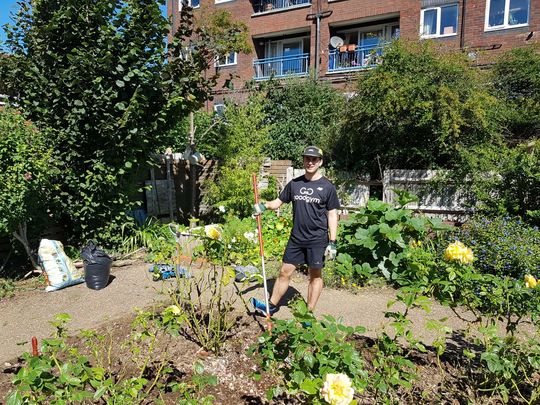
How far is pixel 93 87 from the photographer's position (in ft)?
17.9

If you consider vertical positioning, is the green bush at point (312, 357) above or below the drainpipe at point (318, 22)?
below

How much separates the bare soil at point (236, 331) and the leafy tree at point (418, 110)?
14.2 feet

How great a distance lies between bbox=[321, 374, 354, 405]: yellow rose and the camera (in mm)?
1517

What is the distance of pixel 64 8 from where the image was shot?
5.39m

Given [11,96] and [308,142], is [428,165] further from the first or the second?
[11,96]

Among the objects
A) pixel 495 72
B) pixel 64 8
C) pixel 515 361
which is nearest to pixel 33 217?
pixel 64 8

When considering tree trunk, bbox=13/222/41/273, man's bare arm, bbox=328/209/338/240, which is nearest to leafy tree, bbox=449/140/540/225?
man's bare arm, bbox=328/209/338/240

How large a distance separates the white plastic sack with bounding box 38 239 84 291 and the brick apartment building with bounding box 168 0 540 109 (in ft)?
28.4

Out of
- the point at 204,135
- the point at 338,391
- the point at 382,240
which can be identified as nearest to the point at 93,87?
the point at 382,240

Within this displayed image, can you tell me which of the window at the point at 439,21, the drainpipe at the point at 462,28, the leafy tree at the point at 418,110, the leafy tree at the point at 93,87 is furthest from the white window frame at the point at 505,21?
the leafy tree at the point at 93,87

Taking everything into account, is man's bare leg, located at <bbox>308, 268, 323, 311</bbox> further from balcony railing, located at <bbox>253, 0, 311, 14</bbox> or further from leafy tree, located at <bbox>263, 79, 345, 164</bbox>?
balcony railing, located at <bbox>253, 0, 311, 14</bbox>

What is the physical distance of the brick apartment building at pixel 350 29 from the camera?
13.9 m

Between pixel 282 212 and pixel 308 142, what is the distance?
5.38 metres

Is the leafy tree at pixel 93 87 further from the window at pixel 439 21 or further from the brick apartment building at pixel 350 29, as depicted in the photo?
the window at pixel 439 21
